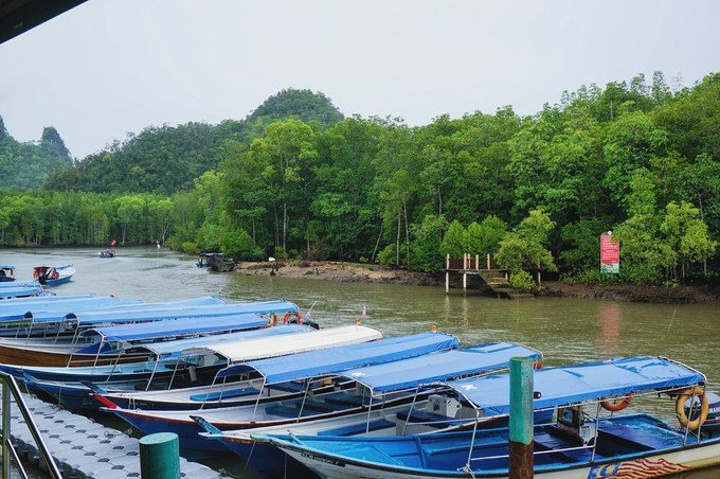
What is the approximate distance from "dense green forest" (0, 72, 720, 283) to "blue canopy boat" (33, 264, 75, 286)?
2050 cm

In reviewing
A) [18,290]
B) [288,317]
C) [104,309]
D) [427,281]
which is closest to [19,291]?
[18,290]

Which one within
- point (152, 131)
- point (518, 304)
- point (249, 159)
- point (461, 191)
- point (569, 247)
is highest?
point (152, 131)

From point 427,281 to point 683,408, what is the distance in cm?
3980

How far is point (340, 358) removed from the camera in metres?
13.9

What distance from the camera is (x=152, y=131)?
181375 mm

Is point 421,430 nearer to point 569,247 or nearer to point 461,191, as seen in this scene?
point 569,247

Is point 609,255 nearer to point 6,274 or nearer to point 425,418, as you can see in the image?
point 425,418

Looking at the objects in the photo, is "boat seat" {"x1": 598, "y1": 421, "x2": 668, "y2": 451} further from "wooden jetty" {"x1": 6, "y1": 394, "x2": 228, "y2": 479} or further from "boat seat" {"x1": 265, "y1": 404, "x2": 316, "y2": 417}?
"wooden jetty" {"x1": 6, "y1": 394, "x2": 228, "y2": 479}

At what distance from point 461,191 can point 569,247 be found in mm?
10659

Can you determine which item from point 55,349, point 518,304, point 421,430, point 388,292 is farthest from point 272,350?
point 388,292

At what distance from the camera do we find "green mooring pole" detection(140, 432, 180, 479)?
10.8ft

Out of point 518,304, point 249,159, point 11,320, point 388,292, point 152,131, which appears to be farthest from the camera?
point 152,131

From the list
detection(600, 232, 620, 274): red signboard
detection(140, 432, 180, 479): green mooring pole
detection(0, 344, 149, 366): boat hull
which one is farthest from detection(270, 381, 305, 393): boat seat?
detection(600, 232, 620, 274): red signboard

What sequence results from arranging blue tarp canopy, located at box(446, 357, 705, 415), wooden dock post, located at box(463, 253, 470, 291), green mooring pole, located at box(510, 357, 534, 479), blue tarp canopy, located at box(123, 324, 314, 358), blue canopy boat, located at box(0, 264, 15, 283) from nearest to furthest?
1. green mooring pole, located at box(510, 357, 534, 479)
2. blue tarp canopy, located at box(446, 357, 705, 415)
3. blue tarp canopy, located at box(123, 324, 314, 358)
4. wooden dock post, located at box(463, 253, 470, 291)
5. blue canopy boat, located at box(0, 264, 15, 283)
